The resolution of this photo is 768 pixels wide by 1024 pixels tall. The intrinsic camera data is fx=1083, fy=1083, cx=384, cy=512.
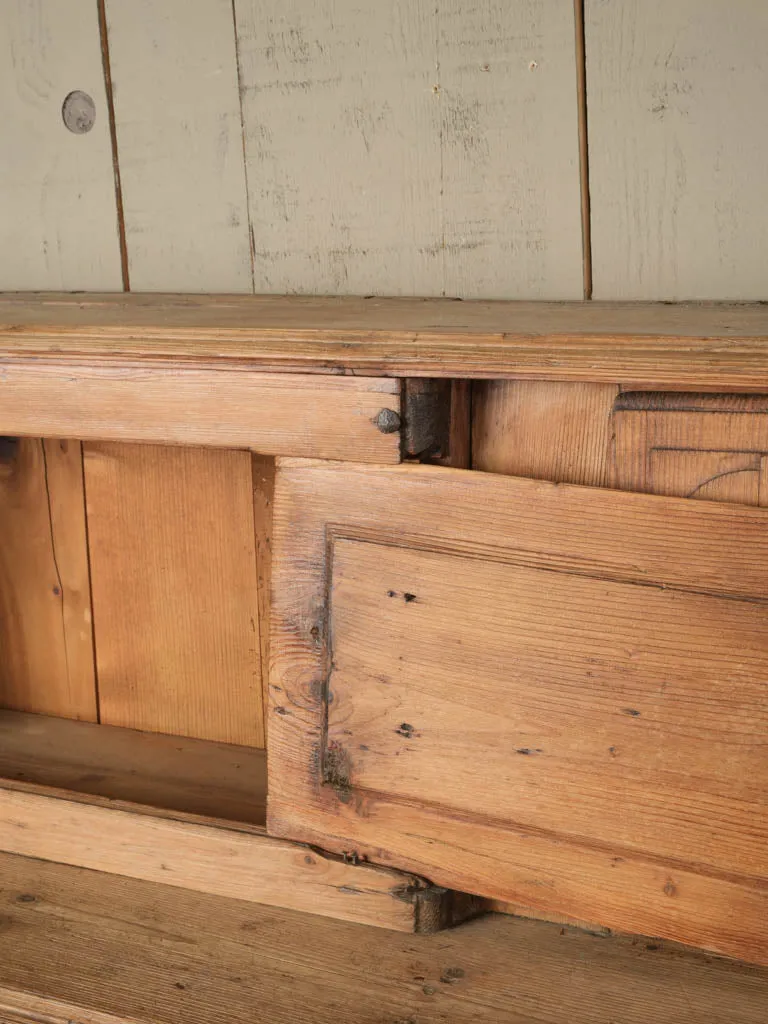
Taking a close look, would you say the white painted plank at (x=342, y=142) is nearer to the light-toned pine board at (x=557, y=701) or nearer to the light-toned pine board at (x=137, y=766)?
the light-toned pine board at (x=557, y=701)

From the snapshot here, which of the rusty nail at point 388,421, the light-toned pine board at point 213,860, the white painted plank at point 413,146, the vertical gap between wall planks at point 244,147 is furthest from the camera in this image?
the vertical gap between wall planks at point 244,147

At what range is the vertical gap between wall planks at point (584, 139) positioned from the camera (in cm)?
107

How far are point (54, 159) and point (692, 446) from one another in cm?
90

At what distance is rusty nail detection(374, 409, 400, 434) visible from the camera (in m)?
0.88

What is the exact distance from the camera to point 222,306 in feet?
3.72

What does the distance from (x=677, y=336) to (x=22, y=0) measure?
0.97 metres

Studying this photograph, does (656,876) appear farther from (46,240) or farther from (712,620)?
(46,240)

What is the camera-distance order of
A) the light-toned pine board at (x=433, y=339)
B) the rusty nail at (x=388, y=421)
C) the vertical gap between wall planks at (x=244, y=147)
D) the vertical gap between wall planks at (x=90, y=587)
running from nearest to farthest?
the light-toned pine board at (x=433, y=339) → the rusty nail at (x=388, y=421) → the vertical gap between wall planks at (x=244, y=147) → the vertical gap between wall planks at (x=90, y=587)

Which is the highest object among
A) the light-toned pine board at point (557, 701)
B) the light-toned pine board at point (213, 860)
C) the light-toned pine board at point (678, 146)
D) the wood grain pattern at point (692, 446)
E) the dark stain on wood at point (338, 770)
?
the light-toned pine board at point (678, 146)

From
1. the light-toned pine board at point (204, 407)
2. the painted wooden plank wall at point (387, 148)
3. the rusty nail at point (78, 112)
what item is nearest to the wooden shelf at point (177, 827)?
the light-toned pine board at point (204, 407)

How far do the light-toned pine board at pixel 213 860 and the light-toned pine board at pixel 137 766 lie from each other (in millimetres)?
45

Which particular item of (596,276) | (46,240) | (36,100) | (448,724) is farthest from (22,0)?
(448,724)

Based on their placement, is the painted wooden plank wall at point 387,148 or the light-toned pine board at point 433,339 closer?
the light-toned pine board at point 433,339

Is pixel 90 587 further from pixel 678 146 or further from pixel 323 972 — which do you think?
pixel 678 146
